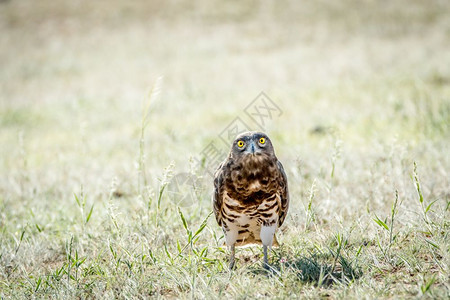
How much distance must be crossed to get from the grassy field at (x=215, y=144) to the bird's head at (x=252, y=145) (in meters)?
0.53

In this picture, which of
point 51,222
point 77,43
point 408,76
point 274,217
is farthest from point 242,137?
point 77,43

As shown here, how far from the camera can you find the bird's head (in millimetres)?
2826

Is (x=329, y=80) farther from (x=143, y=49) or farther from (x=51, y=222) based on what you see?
(x=143, y=49)

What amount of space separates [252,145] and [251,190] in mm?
290

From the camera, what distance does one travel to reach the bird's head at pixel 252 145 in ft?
9.27

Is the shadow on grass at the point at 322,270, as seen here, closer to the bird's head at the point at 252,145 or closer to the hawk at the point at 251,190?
the hawk at the point at 251,190

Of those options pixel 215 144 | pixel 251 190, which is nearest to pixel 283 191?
pixel 251 190

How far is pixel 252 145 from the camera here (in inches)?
111

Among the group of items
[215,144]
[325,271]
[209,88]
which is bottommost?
[325,271]

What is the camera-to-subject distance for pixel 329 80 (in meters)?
11.3

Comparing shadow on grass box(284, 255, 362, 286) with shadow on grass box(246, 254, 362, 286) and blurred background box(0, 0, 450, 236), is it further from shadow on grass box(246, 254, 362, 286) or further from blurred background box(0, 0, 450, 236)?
blurred background box(0, 0, 450, 236)

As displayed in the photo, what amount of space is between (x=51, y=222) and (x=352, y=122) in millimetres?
5201

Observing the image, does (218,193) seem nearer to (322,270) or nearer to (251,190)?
(251,190)

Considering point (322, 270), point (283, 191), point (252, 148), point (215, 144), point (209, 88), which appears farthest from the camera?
point (209, 88)
